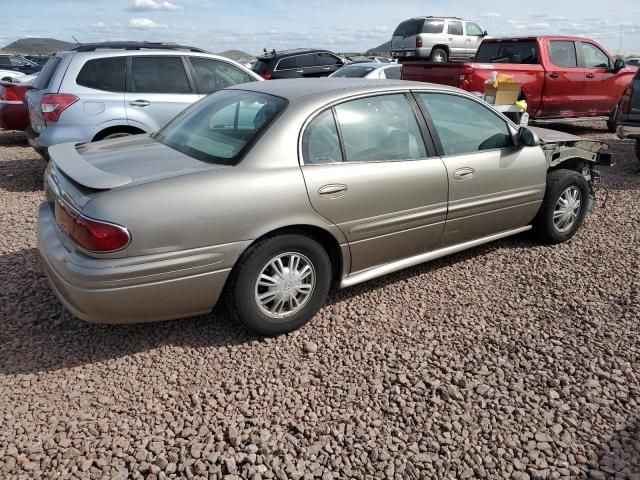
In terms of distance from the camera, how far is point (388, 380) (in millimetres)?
2957

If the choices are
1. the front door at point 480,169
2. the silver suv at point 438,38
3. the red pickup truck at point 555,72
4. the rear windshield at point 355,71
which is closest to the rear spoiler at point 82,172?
the front door at point 480,169

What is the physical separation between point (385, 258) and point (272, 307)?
92 centimetres

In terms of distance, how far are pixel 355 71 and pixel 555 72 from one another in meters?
4.18

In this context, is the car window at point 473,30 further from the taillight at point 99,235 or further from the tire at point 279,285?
the taillight at point 99,235

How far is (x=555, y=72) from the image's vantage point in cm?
984

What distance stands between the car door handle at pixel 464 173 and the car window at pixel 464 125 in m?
0.13

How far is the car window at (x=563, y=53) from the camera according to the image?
9969 mm

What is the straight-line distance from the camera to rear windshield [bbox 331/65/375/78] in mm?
11680

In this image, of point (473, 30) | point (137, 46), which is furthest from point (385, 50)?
point (137, 46)

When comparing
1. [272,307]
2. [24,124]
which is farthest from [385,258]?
[24,124]

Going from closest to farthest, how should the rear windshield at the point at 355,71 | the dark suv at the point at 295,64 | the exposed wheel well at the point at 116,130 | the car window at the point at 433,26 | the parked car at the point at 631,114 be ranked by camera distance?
1. the exposed wheel well at the point at 116,130
2. the parked car at the point at 631,114
3. the rear windshield at the point at 355,71
4. the dark suv at the point at 295,64
5. the car window at the point at 433,26

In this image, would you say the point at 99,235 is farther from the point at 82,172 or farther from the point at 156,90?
the point at 156,90

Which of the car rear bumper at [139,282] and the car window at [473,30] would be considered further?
the car window at [473,30]

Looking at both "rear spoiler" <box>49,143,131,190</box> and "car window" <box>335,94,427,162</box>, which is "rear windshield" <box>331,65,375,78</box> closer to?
"car window" <box>335,94,427,162</box>
